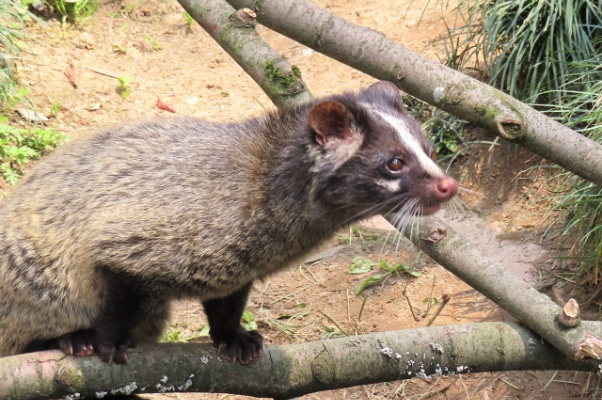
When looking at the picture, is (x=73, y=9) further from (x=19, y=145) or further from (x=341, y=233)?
(x=341, y=233)

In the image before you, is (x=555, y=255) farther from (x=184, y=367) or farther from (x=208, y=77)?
(x=208, y=77)

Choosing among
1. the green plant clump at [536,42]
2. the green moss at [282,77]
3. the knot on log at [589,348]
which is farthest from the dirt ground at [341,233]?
the green moss at [282,77]

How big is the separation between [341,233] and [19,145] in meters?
3.80

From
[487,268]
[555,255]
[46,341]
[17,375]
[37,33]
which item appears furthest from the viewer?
[37,33]

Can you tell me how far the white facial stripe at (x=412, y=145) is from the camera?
394 cm

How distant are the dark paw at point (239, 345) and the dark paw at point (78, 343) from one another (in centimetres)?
66

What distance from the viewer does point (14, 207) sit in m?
4.41

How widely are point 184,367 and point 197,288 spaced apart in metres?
0.39

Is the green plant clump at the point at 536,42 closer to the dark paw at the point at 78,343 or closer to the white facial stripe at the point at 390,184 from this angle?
the white facial stripe at the point at 390,184

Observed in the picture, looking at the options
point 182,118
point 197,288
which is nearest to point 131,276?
point 197,288

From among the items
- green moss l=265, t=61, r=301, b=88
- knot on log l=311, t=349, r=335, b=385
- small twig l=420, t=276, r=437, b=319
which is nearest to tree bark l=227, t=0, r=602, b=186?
green moss l=265, t=61, r=301, b=88

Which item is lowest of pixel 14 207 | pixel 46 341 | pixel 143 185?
pixel 46 341

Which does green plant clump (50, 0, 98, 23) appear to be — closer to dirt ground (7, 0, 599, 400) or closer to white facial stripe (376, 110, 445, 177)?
dirt ground (7, 0, 599, 400)

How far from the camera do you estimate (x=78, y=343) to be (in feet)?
13.3
